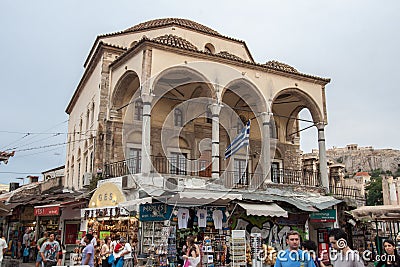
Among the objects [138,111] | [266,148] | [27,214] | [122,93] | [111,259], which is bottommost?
[111,259]

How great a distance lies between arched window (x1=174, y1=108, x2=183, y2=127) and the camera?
18125 millimetres

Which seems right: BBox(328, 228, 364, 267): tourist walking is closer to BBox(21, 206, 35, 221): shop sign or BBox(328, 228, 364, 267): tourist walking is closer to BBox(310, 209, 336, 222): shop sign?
BBox(310, 209, 336, 222): shop sign

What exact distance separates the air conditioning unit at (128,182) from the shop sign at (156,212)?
1.46 metres

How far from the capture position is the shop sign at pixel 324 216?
14156 millimetres

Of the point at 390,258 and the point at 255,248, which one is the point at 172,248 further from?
the point at 390,258

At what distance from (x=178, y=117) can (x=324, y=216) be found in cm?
777

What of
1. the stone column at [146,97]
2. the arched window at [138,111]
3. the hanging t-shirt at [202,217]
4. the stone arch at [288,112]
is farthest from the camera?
the stone arch at [288,112]

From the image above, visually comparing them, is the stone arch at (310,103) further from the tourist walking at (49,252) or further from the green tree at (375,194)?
the green tree at (375,194)

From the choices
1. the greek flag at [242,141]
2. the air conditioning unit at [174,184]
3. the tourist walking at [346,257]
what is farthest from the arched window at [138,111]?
the tourist walking at [346,257]

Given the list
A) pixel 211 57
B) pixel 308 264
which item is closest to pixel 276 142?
pixel 211 57

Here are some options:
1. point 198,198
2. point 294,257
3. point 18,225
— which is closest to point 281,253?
point 294,257

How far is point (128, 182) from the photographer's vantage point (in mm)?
13352

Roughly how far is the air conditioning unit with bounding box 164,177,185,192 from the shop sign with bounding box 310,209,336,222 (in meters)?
4.99

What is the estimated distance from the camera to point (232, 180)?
16266mm
